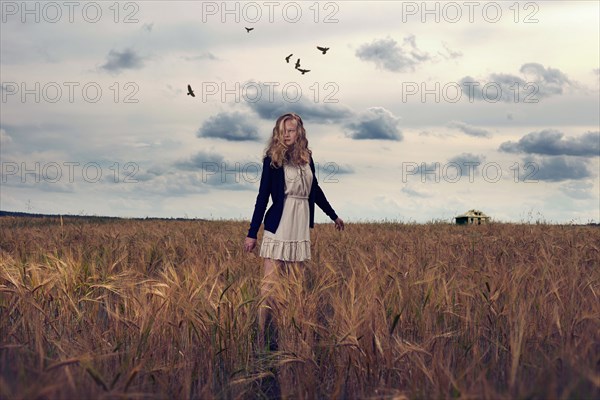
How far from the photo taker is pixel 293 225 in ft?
15.1

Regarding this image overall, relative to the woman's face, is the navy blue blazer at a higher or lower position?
lower

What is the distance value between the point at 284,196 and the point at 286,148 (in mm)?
338

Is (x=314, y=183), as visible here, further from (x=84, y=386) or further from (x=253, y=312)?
(x=84, y=386)

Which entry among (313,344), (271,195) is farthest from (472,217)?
(313,344)

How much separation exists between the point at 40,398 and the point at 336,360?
1.43 metres

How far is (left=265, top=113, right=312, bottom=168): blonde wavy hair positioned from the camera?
181 inches

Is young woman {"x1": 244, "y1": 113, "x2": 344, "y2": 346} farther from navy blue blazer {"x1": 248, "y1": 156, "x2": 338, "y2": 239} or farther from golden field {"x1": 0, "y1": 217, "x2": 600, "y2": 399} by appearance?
golden field {"x1": 0, "y1": 217, "x2": 600, "y2": 399}

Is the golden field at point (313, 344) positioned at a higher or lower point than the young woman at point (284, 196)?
lower

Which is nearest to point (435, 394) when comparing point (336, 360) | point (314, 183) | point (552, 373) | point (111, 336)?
point (552, 373)

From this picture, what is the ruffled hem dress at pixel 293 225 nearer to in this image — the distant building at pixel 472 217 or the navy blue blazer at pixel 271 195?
the navy blue blazer at pixel 271 195

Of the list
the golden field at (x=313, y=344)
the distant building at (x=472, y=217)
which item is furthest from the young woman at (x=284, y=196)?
→ the distant building at (x=472, y=217)

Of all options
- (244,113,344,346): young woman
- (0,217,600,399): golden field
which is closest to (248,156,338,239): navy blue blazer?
(244,113,344,346): young woman

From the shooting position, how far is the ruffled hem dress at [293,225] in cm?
456

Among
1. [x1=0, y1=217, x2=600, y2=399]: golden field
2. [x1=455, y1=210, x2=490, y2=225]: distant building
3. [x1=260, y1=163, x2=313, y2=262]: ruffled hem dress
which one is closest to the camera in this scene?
[x1=0, y1=217, x2=600, y2=399]: golden field
